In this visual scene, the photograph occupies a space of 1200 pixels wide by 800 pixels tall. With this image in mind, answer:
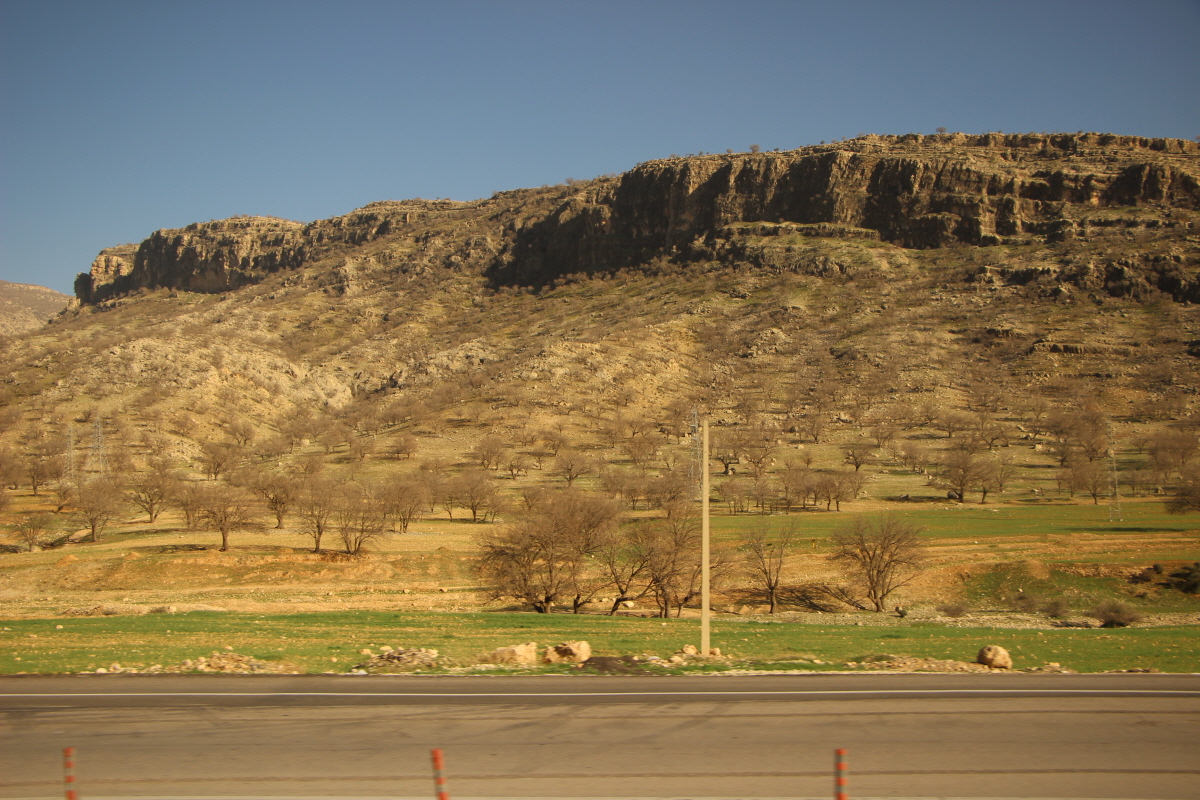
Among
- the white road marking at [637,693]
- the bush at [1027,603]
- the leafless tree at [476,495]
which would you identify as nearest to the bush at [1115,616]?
the bush at [1027,603]

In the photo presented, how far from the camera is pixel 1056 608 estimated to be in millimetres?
34312

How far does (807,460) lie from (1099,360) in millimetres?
55917

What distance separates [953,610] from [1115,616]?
630 cm

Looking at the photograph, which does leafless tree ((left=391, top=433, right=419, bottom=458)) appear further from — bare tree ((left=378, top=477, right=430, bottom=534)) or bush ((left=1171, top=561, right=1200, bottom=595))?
bush ((left=1171, top=561, right=1200, bottom=595))

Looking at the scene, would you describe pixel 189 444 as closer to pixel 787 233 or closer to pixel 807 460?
pixel 807 460

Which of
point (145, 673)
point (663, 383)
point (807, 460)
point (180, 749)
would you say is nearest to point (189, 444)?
point (663, 383)

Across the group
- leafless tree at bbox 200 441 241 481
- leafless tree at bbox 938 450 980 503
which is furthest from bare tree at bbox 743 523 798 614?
leafless tree at bbox 200 441 241 481

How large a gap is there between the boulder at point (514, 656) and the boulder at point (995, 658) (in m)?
10.4

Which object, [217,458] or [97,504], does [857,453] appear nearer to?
[217,458]

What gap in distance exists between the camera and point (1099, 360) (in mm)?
105438

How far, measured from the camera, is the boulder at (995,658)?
17.3m

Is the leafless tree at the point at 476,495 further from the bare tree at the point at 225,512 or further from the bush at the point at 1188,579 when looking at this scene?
the bush at the point at 1188,579

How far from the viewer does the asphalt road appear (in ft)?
→ 31.3

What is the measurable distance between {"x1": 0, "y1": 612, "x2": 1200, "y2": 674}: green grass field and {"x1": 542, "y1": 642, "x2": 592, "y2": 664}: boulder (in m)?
1.82
